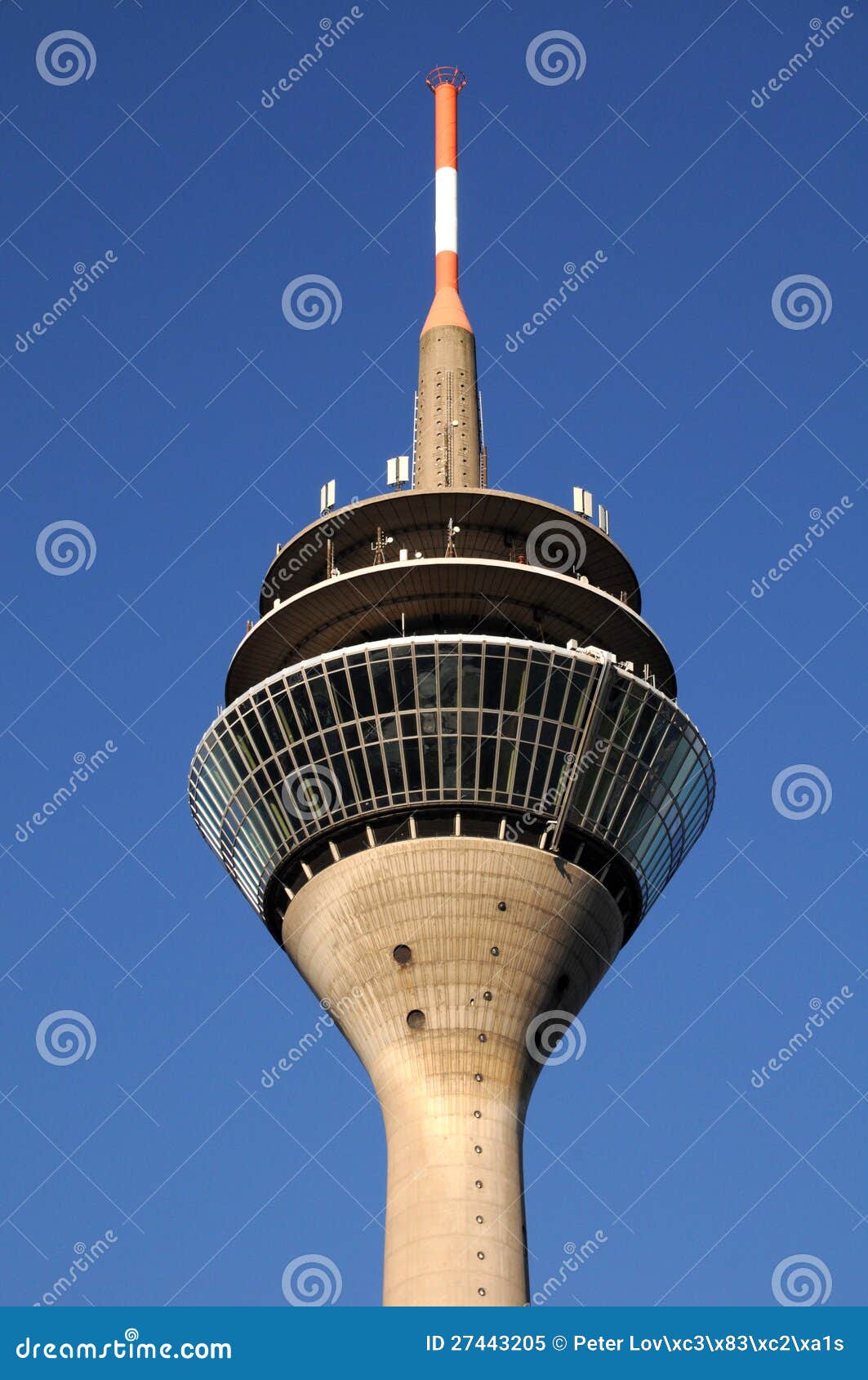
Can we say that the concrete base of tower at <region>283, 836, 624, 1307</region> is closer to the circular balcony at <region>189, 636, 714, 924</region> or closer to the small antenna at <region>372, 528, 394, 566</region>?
the circular balcony at <region>189, 636, 714, 924</region>

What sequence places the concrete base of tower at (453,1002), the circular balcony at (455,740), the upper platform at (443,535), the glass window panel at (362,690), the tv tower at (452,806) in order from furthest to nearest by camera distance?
the upper platform at (443,535)
the glass window panel at (362,690)
the circular balcony at (455,740)
the tv tower at (452,806)
the concrete base of tower at (453,1002)

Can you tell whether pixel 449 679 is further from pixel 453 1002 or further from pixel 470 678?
pixel 453 1002

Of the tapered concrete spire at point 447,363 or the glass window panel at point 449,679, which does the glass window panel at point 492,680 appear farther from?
the tapered concrete spire at point 447,363

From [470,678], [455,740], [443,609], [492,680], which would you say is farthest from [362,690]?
[443,609]

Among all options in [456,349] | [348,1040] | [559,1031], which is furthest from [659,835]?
[456,349]

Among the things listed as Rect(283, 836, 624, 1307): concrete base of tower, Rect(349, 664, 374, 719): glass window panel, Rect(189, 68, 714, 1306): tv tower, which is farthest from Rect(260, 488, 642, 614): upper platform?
Rect(283, 836, 624, 1307): concrete base of tower

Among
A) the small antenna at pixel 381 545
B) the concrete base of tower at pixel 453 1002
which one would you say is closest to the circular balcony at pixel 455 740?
the concrete base of tower at pixel 453 1002
